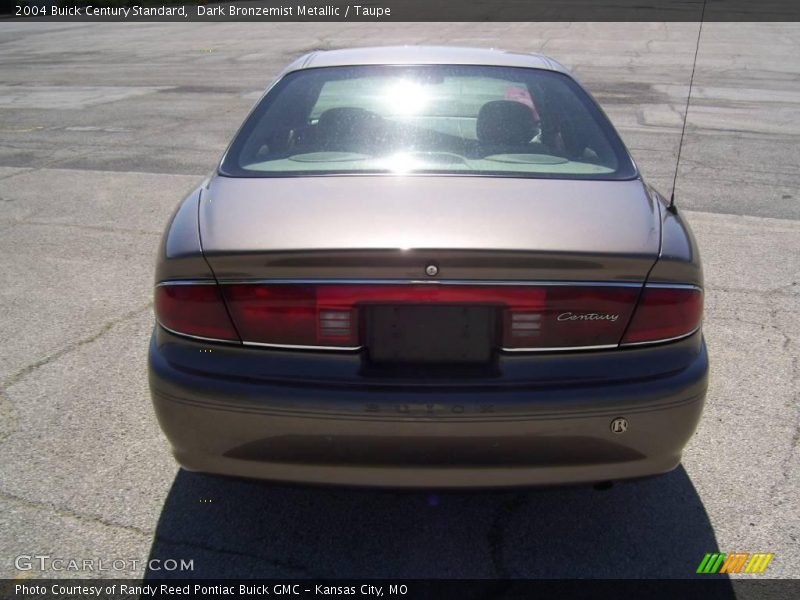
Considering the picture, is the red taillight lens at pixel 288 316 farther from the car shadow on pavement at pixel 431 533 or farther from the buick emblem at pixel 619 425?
the buick emblem at pixel 619 425

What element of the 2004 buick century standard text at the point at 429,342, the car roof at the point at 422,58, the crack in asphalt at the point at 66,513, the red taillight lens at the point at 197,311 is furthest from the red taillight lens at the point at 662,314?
the crack in asphalt at the point at 66,513

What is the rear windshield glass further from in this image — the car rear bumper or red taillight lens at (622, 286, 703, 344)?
the car rear bumper

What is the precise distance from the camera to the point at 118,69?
1869 cm

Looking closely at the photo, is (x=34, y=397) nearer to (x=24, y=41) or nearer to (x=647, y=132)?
(x=647, y=132)

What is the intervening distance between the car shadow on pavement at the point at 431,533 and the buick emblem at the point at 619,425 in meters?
0.26

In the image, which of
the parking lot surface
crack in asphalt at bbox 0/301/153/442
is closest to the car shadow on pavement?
the parking lot surface

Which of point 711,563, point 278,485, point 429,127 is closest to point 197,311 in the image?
point 278,485

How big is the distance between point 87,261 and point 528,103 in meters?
3.50

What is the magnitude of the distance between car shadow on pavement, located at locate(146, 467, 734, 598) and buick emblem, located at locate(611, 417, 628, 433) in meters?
0.26

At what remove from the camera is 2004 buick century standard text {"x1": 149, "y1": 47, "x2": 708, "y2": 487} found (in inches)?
95.6

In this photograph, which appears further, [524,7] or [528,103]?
[524,7]

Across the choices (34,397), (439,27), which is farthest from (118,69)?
(34,397)

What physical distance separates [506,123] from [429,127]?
0.32 metres

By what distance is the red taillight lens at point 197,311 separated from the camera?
2.55m
